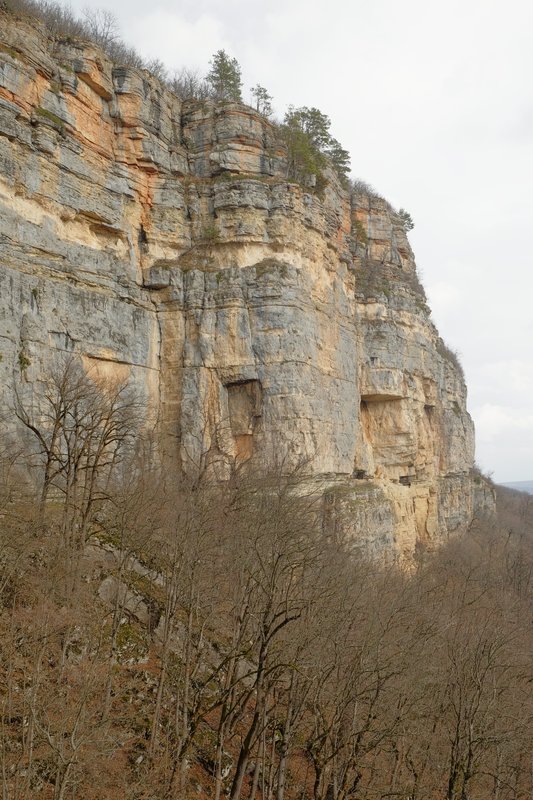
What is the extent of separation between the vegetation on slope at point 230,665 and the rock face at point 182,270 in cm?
793

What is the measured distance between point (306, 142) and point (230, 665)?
29881mm

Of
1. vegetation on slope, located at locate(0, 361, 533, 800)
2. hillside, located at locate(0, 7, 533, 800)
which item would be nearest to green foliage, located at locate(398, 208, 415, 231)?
hillside, located at locate(0, 7, 533, 800)

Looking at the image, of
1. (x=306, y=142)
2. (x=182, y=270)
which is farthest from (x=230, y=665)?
(x=306, y=142)

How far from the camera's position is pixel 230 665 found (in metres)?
13.1

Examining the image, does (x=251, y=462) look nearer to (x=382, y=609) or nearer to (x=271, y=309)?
(x=271, y=309)

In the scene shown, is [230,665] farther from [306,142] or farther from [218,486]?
[306,142]

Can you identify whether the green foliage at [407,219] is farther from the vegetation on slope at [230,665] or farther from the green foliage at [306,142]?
the vegetation on slope at [230,665]

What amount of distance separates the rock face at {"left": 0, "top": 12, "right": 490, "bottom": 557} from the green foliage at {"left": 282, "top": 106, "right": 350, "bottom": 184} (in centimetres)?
130

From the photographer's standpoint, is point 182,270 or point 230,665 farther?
point 182,270

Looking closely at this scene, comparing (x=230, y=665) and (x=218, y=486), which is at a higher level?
(x=218, y=486)

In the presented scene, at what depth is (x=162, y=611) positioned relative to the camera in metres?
16.9

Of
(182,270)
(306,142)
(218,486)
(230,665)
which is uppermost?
(306,142)

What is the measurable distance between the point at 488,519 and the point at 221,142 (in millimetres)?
42911

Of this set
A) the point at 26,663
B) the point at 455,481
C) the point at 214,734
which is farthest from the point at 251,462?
the point at 455,481
